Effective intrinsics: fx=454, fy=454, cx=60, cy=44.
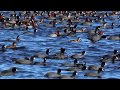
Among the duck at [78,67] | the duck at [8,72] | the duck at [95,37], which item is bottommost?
the duck at [78,67]

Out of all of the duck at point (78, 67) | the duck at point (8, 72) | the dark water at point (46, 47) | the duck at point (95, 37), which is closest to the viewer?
the duck at point (8, 72)

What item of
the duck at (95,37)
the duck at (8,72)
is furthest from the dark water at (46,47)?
the duck at (95,37)

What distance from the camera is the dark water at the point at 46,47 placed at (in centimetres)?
1873

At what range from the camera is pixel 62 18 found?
46.9m

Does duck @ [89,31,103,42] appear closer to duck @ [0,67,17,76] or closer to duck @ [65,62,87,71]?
duck @ [65,62,87,71]

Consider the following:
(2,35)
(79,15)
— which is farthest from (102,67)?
(79,15)

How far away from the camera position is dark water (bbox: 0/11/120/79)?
61.5ft

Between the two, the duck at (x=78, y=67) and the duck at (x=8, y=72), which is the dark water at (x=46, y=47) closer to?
the duck at (x=8, y=72)

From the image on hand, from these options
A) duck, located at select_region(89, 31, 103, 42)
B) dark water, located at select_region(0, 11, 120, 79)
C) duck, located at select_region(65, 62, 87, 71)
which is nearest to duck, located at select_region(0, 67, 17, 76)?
dark water, located at select_region(0, 11, 120, 79)

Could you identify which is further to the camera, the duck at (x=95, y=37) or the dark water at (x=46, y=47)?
the duck at (x=95, y=37)
